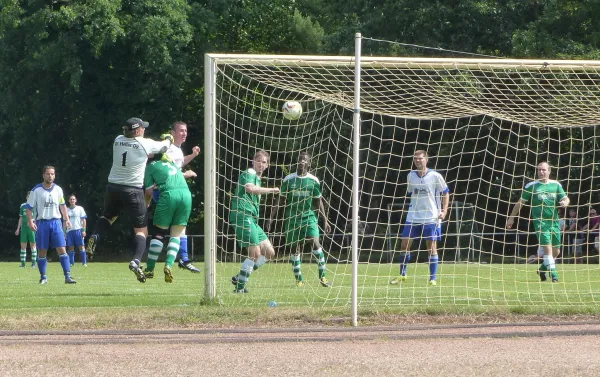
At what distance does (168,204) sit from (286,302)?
208 centimetres

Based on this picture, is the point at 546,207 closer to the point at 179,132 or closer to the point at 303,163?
the point at 303,163

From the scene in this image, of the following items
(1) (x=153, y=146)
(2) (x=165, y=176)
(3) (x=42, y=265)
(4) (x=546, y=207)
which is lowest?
(3) (x=42, y=265)

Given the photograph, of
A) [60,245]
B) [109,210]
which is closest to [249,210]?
[109,210]

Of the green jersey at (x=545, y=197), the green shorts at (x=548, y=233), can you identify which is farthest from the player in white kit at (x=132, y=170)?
the green shorts at (x=548, y=233)

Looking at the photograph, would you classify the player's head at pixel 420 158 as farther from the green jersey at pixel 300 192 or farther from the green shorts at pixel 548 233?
the green shorts at pixel 548 233

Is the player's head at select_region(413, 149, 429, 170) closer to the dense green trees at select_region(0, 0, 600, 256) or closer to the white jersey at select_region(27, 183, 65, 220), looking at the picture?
the white jersey at select_region(27, 183, 65, 220)

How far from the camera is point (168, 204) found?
12.2 meters

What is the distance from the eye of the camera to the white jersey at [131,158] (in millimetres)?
11953

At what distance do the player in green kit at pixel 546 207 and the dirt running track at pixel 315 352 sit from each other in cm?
525

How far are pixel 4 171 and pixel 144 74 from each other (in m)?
8.26

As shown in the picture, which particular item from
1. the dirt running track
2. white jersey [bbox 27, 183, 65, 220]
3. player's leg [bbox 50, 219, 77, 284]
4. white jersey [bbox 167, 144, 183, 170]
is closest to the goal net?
white jersey [bbox 167, 144, 183, 170]

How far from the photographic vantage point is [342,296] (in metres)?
11.9

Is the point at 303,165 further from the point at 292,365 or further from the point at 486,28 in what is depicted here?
the point at 486,28

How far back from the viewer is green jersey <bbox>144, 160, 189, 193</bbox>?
40.4ft
